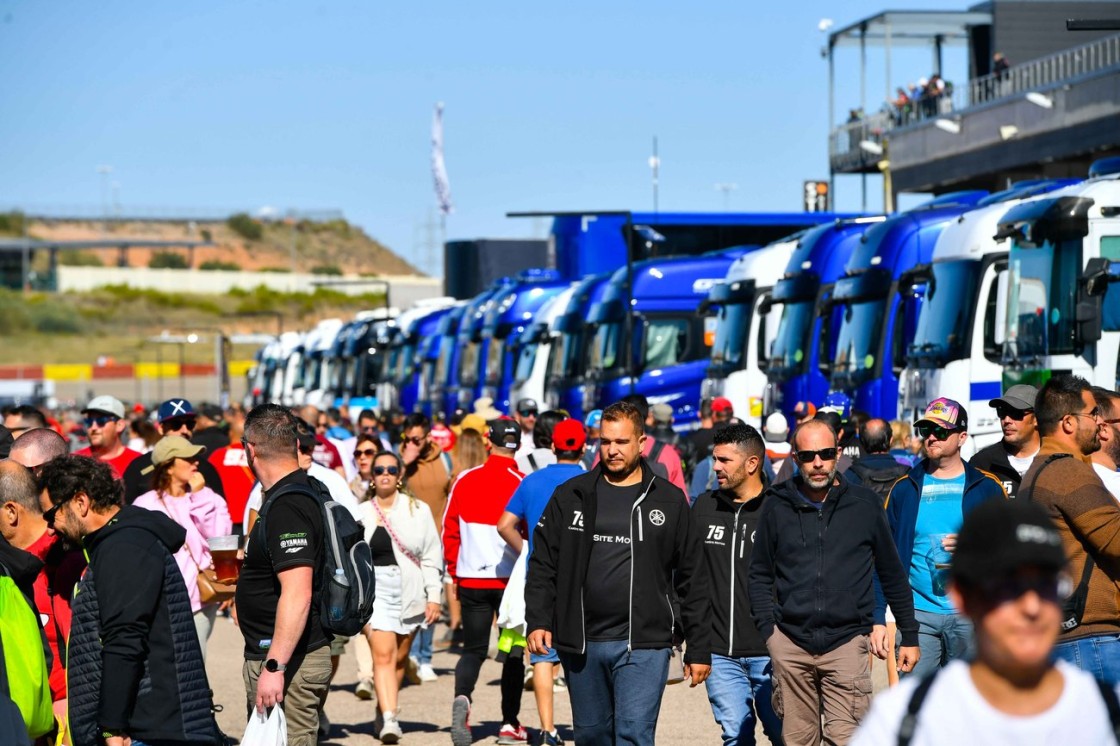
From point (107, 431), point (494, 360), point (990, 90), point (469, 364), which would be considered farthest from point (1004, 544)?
point (990, 90)

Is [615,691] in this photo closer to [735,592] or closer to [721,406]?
[735,592]

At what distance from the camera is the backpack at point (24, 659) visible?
554 centimetres

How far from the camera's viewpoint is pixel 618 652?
25.0 ft

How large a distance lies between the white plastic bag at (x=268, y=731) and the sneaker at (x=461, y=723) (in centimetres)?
404

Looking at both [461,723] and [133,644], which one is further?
[461,723]

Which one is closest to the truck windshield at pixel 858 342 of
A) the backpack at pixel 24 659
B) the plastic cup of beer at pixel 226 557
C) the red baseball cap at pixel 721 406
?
the red baseball cap at pixel 721 406

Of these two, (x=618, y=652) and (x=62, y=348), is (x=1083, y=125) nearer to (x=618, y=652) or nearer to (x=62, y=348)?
(x=618, y=652)

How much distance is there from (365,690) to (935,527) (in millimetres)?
5802

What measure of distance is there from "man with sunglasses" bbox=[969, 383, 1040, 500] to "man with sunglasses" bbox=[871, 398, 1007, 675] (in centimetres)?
12

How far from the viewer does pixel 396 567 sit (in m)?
11.4

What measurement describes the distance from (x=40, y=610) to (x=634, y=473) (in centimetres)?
237

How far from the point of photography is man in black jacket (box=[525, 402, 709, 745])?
7613 millimetres

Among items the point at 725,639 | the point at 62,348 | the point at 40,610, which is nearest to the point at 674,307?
the point at 725,639

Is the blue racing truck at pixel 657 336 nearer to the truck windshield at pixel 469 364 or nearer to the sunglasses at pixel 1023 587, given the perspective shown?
the truck windshield at pixel 469 364
